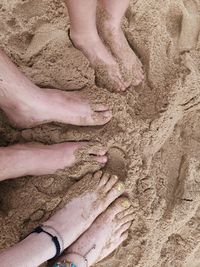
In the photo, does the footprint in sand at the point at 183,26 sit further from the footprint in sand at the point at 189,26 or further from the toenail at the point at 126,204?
the toenail at the point at 126,204

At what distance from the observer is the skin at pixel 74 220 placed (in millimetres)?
1425

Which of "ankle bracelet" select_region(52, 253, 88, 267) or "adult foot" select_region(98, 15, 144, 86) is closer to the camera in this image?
"ankle bracelet" select_region(52, 253, 88, 267)

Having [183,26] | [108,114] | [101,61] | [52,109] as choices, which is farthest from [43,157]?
[183,26]

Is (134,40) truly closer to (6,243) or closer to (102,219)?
(102,219)

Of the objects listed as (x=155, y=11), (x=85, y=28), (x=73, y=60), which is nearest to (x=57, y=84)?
(x=73, y=60)

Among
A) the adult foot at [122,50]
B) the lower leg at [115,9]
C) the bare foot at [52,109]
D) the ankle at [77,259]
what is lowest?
the ankle at [77,259]

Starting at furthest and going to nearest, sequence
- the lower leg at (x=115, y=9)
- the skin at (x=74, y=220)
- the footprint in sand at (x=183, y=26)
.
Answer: the footprint in sand at (x=183, y=26)
the lower leg at (x=115, y=9)
the skin at (x=74, y=220)

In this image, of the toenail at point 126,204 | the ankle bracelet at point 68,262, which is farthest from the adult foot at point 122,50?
the ankle bracelet at point 68,262

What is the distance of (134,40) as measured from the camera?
1832mm

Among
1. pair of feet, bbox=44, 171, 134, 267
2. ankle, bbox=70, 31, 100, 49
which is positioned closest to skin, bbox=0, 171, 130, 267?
pair of feet, bbox=44, 171, 134, 267

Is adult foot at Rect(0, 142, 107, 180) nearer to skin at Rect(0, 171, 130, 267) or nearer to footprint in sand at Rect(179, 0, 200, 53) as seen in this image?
skin at Rect(0, 171, 130, 267)

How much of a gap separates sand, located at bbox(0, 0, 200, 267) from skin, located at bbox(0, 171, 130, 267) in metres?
0.05

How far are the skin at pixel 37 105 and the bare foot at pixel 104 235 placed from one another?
1.05 ft

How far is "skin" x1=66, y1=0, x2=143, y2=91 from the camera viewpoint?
164 cm
